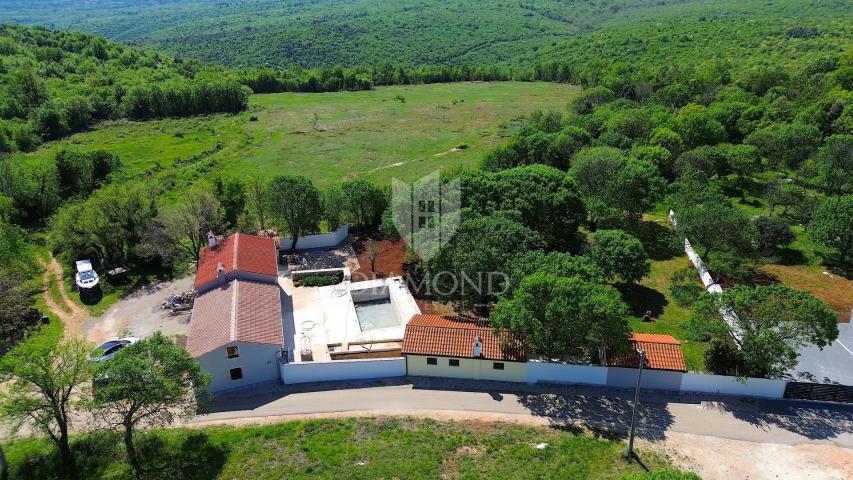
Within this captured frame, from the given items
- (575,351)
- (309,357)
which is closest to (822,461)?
(575,351)

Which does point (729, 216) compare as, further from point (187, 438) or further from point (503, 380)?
point (187, 438)

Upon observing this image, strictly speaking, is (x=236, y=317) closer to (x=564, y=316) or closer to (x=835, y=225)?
(x=564, y=316)

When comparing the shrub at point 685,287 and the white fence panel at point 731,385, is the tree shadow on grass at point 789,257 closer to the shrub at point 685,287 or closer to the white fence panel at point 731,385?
the shrub at point 685,287

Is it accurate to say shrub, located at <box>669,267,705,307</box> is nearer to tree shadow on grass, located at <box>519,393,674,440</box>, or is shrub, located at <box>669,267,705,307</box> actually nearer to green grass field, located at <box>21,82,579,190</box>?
tree shadow on grass, located at <box>519,393,674,440</box>

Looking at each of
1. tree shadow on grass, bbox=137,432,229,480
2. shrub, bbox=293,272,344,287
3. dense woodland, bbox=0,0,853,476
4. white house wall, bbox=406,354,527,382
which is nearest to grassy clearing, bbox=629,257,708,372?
dense woodland, bbox=0,0,853,476

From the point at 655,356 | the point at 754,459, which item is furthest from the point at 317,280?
the point at 754,459

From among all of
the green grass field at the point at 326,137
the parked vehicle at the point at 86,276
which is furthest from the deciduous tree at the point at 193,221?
the green grass field at the point at 326,137
